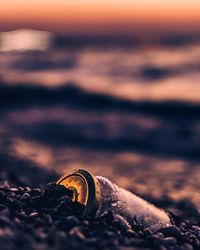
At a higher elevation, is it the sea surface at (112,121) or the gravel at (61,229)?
the sea surface at (112,121)

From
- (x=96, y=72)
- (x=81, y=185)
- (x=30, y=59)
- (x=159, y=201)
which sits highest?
(x=30, y=59)

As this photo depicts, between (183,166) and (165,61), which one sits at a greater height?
(165,61)

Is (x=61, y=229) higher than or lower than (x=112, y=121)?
lower

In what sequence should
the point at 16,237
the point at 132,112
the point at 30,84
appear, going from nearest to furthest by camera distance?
the point at 16,237, the point at 132,112, the point at 30,84

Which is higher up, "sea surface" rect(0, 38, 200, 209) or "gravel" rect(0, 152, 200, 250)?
"sea surface" rect(0, 38, 200, 209)

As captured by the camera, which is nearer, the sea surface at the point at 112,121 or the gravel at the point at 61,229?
the gravel at the point at 61,229

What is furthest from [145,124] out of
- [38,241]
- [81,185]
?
[38,241]

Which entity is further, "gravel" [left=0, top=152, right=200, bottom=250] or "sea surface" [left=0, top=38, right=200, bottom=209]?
"sea surface" [left=0, top=38, right=200, bottom=209]

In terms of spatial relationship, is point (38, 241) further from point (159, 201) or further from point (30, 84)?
point (30, 84)

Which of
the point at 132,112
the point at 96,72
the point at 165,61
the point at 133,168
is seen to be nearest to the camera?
the point at 133,168

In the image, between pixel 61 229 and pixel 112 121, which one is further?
pixel 112 121

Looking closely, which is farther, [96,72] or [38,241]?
[96,72]
